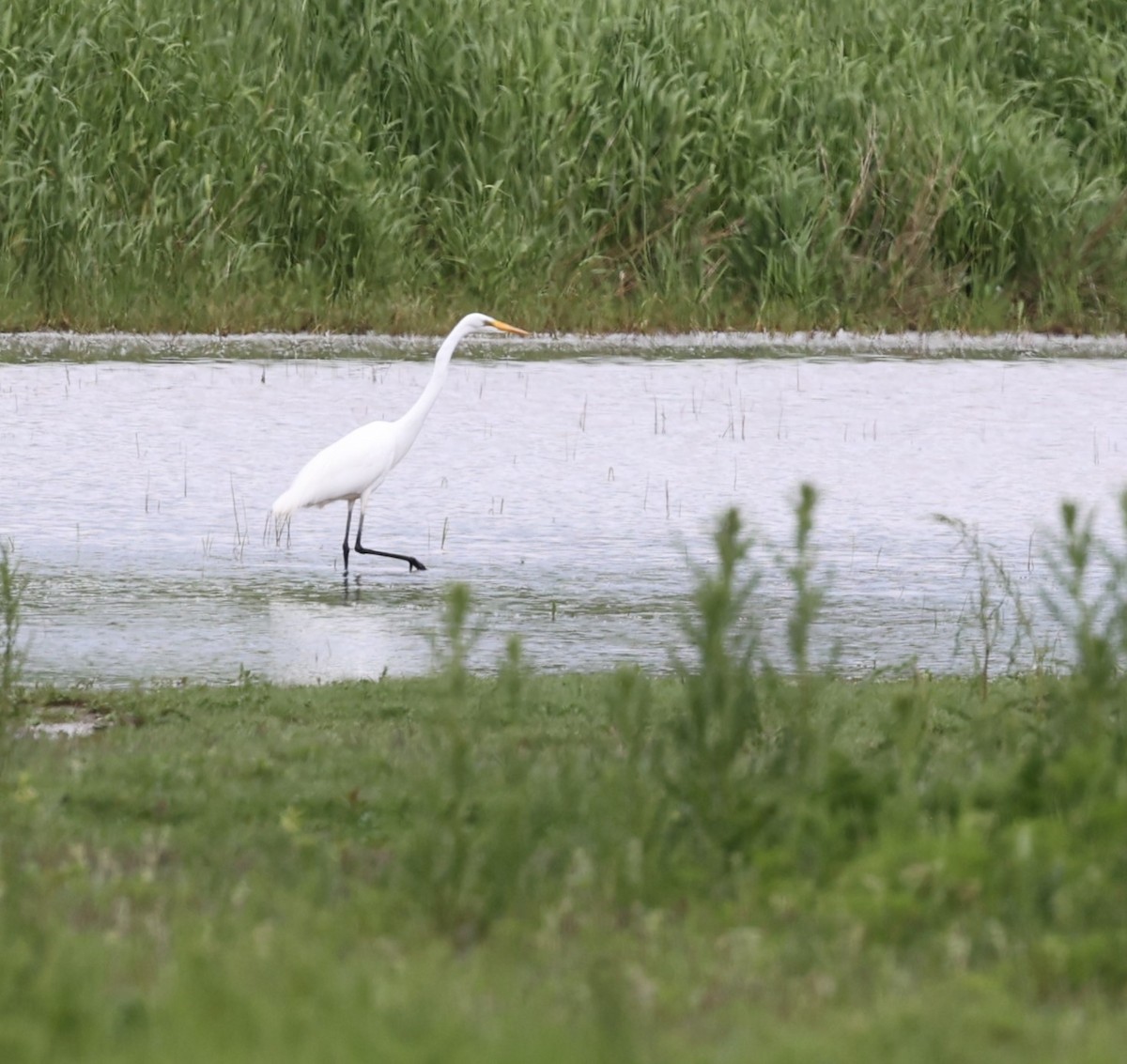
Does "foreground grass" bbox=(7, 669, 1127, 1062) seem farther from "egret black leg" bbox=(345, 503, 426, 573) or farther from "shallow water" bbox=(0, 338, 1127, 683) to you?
"egret black leg" bbox=(345, 503, 426, 573)

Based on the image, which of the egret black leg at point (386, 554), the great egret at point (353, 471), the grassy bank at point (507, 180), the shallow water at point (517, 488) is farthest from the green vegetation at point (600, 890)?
the grassy bank at point (507, 180)

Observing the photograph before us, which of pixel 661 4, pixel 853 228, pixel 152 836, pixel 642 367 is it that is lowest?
pixel 152 836

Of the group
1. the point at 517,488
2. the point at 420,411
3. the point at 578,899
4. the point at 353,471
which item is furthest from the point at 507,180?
the point at 578,899

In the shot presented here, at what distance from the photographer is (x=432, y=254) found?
1964 centimetres

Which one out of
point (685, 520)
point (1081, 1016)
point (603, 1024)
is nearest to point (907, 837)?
point (1081, 1016)

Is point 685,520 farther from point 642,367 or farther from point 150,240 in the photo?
point 150,240

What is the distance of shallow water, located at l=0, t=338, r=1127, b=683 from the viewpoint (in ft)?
31.8

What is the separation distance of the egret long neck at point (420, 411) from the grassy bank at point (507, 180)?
629cm

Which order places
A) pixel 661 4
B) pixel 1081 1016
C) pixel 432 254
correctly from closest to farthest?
1. pixel 1081 1016
2. pixel 432 254
3. pixel 661 4

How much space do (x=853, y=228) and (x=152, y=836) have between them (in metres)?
15.0

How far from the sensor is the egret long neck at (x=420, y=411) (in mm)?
12141

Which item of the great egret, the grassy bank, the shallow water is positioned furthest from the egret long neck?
the grassy bank

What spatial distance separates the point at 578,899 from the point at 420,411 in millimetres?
7574

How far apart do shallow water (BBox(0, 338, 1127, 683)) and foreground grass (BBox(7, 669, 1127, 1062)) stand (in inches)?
52.6
